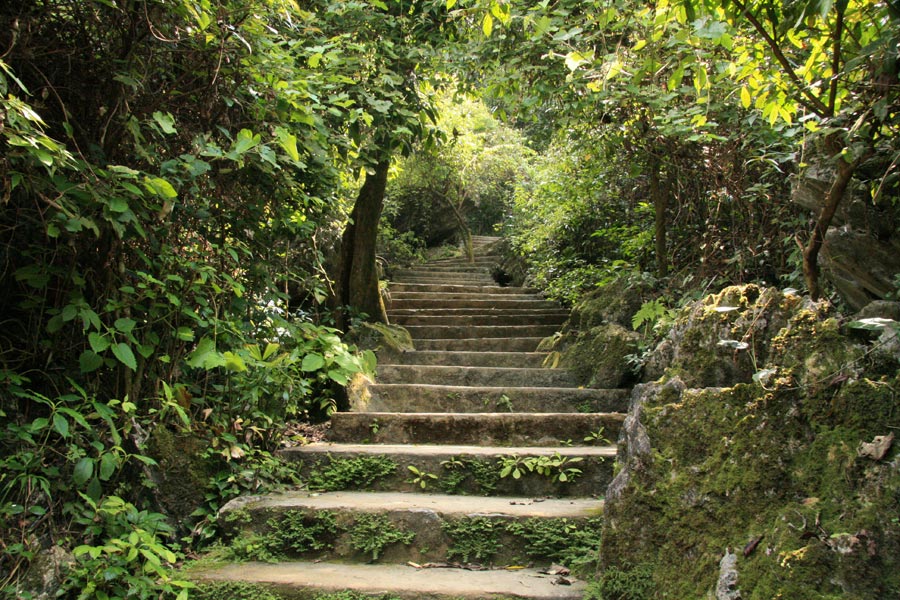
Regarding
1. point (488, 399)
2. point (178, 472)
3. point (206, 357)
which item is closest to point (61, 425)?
point (206, 357)

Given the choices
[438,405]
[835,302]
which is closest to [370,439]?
[438,405]

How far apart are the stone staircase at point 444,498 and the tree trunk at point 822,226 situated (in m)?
1.44

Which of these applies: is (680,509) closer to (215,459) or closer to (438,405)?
(215,459)

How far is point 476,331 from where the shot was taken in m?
7.16

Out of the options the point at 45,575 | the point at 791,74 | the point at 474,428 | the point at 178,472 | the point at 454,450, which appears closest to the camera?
the point at 791,74

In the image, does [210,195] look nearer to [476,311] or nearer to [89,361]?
[89,361]

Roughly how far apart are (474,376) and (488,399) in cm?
66

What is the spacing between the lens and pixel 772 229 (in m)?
3.76

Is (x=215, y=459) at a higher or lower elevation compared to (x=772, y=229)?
lower

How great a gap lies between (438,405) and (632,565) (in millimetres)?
2596

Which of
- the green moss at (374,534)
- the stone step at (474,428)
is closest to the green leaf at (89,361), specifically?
the green moss at (374,534)

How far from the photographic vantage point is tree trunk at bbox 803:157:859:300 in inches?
86.5

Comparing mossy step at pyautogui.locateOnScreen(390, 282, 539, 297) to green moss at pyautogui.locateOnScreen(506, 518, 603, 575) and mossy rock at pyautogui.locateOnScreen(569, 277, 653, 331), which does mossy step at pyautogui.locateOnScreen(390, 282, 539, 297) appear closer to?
mossy rock at pyautogui.locateOnScreen(569, 277, 653, 331)

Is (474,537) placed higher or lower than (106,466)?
lower
